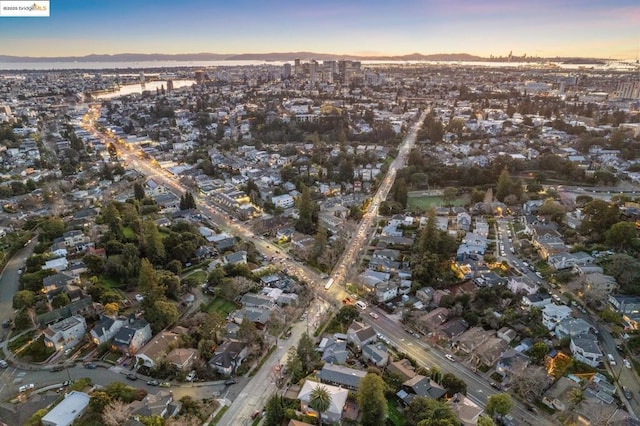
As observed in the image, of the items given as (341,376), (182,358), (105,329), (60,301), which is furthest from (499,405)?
(60,301)

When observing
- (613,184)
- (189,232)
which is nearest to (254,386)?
(189,232)

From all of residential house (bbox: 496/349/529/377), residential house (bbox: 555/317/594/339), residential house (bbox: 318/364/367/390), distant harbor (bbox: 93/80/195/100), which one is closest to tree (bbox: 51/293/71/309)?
residential house (bbox: 318/364/367/390)

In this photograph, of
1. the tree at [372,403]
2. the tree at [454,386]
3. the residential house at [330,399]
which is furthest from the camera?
the tree at [454,386]

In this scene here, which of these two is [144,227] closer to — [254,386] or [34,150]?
[254,386]

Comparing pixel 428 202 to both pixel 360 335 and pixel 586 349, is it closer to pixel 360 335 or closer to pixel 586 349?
pixel 586 349

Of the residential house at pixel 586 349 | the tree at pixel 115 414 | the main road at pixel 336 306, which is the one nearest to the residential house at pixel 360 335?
the main road at pixel 336 306

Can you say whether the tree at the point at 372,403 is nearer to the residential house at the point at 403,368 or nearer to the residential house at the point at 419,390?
the residential house at the point at 419,390

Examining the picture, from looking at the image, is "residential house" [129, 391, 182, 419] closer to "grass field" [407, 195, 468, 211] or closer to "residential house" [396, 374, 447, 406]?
"residential house" [396, 374, 447, 406]
